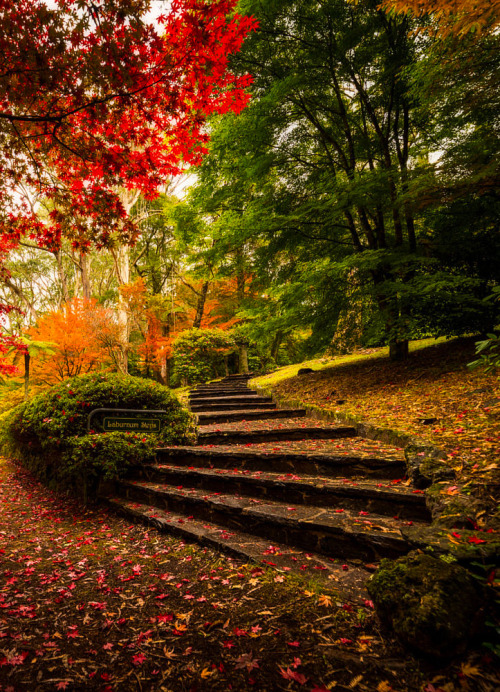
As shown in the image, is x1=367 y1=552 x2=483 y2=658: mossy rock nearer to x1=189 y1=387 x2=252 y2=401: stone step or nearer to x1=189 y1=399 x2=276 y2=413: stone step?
x1=189 y1=399 x2=276 y2=413: stone step

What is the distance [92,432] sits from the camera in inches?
168

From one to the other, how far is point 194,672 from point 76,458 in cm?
308

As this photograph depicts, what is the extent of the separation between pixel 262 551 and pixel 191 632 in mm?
784

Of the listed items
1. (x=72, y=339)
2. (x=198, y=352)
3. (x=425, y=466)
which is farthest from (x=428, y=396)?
(x=72, y=339)

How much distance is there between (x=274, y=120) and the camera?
6.20 meters

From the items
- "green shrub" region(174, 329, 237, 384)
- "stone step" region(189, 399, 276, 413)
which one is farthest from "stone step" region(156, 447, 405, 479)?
"green shrub" region(174, 329, 237, 384)

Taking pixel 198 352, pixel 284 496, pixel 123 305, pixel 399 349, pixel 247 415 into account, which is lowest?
pixel 284 496

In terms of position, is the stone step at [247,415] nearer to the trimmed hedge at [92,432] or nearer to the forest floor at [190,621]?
the trimmed hedge at [92,432]

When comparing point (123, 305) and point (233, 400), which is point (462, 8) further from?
point (123, 305)

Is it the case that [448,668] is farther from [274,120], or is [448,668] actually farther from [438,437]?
[274,120]

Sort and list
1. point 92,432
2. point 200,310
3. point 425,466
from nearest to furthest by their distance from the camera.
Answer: point 425,466 < point 92,432 < point 200,310

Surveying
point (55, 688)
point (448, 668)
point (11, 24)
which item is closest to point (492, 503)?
point (448, 668)

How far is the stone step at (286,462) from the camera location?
3025 mm

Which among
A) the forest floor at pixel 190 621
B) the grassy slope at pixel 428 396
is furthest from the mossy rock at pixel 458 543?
the grassy slope at pixel 428 396
